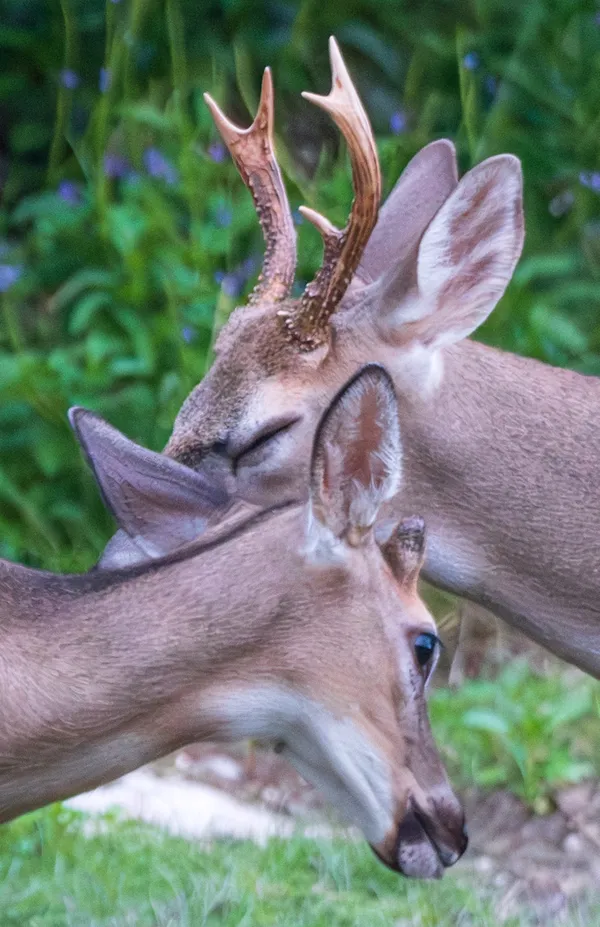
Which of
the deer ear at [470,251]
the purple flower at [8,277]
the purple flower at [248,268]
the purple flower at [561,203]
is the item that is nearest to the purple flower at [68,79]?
the purple flower at [8,277]

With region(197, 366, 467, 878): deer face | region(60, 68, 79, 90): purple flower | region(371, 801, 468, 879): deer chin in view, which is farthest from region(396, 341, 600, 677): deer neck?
region(60, 68, 79, 90): purple flower

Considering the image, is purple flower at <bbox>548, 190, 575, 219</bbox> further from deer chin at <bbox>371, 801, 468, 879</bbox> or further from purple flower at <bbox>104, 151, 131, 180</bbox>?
deer chin at <bbox>371, 801, 468, 879</bbox>

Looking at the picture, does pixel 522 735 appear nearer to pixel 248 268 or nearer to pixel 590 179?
pixel 248 268

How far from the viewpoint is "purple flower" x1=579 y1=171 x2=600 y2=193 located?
6008 mm

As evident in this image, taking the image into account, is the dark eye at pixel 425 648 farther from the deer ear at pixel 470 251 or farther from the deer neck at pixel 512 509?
the deer ear at pixel 470 251

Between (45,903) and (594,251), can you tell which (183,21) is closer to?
(594,251)

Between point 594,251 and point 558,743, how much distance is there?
2162 mm

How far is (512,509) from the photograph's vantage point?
3512mm

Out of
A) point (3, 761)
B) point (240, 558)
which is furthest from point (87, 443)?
point (3, 761)

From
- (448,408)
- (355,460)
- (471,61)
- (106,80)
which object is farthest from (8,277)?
(355,460)

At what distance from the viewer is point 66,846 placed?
153 inches

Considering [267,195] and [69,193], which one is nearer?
[267,195]

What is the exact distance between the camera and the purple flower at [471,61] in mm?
6160

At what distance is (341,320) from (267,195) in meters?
0.37
